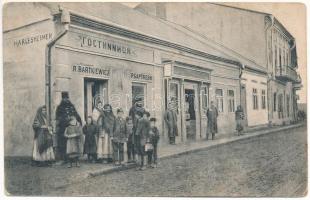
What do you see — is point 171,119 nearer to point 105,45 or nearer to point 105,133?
point 105,133

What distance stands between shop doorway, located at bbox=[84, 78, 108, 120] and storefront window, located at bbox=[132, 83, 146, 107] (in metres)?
0.45

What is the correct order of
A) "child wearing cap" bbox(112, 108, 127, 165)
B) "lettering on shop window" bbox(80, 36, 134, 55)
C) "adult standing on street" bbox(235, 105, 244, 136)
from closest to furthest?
"lettering on shop window" bbox(80, 36, 134, 55), "child wearing cap" bbox(112, 108, 127, 165), "adult standing on street" bbox(235, 105, 244, 136)

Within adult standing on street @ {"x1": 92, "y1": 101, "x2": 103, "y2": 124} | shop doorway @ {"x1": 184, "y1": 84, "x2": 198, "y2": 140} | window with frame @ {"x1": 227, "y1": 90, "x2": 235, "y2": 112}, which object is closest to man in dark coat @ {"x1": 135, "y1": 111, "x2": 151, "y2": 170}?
adult standing on street @ {"x1": 92, "y1": 101, "x2": 103, "y2": 124}

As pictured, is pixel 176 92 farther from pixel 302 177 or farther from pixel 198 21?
pixel 302 177

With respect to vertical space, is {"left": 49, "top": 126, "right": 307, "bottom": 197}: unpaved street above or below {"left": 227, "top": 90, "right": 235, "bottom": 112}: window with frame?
below

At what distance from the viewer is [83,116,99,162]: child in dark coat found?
5809mm

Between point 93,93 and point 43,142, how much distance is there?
93cm

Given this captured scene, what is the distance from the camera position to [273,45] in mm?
6934

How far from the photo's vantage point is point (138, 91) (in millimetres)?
6324

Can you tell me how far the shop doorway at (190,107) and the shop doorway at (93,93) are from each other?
128 cm

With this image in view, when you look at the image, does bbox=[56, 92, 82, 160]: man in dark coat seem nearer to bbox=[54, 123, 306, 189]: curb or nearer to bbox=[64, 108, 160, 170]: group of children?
bbox=[64, 108, 160, 170]: group of children

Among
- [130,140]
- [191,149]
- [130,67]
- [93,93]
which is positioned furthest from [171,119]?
[93,93]

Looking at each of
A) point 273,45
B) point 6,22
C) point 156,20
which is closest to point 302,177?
point 273,45

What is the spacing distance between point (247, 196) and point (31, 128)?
308 cm
